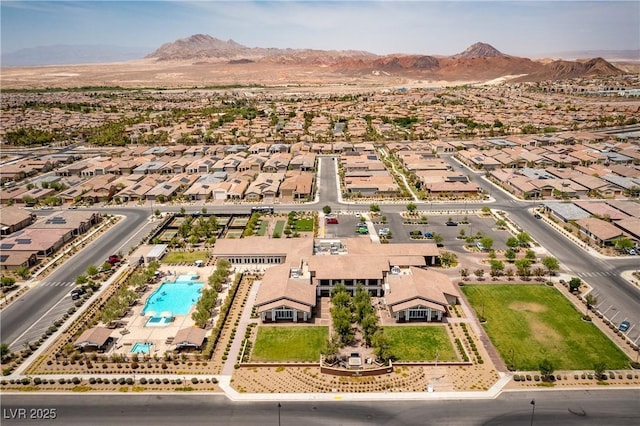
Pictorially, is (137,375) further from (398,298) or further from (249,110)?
(249,110)

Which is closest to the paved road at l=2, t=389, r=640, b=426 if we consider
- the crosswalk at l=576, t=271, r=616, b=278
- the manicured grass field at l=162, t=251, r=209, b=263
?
the crosswalk at l=576, t=271, r=616, b=278

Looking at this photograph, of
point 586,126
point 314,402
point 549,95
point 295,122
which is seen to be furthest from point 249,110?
point 314,402

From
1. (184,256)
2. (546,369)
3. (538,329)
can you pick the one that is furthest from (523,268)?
(184,256)

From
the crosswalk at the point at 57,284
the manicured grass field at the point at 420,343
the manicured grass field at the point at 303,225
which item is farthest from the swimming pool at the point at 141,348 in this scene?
the manicured grass field at the point at 303,225

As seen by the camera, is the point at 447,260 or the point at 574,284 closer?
the point at 574,284

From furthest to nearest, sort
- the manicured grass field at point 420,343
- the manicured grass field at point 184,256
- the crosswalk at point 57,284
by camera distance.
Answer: the manicured grass field at point 184,256, the crosswalk at point 57,284, the manicured grass field at point 420,343

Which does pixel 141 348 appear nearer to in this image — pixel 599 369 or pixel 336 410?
pixel 336 410

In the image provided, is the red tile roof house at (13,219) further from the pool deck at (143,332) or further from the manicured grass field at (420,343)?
the manicured grass field at (420,343)
